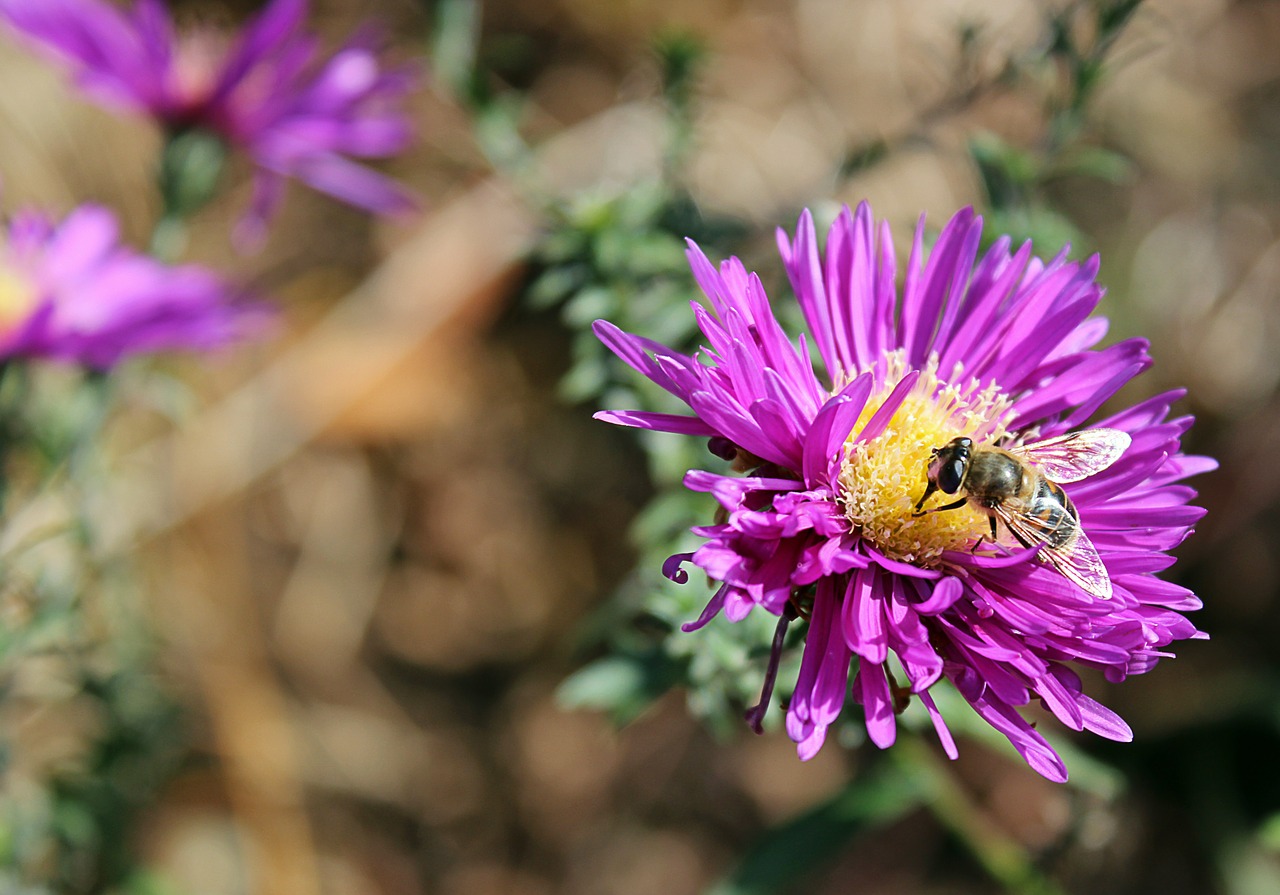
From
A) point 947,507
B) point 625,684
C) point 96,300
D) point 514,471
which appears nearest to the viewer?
point 947,507

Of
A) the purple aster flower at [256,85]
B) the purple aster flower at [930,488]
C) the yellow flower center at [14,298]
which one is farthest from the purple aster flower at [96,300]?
the purple aster flower at [930,488]

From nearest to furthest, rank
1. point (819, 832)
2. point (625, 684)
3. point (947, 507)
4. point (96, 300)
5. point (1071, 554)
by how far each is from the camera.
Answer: point (1071, 554), point (947, 507), point (625, 684), point (819, 832), point (96, 300)

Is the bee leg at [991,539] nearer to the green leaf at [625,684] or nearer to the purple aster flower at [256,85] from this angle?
the green leaf at [625,684]

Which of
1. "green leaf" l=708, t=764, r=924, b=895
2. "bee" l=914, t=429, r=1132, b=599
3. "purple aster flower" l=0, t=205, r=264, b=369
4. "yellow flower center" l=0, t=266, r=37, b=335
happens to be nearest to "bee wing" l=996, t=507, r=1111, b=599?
"bee" l=914, t=429, r=1132, b=599

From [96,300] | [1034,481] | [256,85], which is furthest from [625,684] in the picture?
[256,85]

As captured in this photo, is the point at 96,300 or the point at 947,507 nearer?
the point at 947,507

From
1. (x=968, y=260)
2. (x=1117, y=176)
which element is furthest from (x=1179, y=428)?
(x=1117, y=176)

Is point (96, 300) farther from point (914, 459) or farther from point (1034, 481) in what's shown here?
point (1034, 481)
